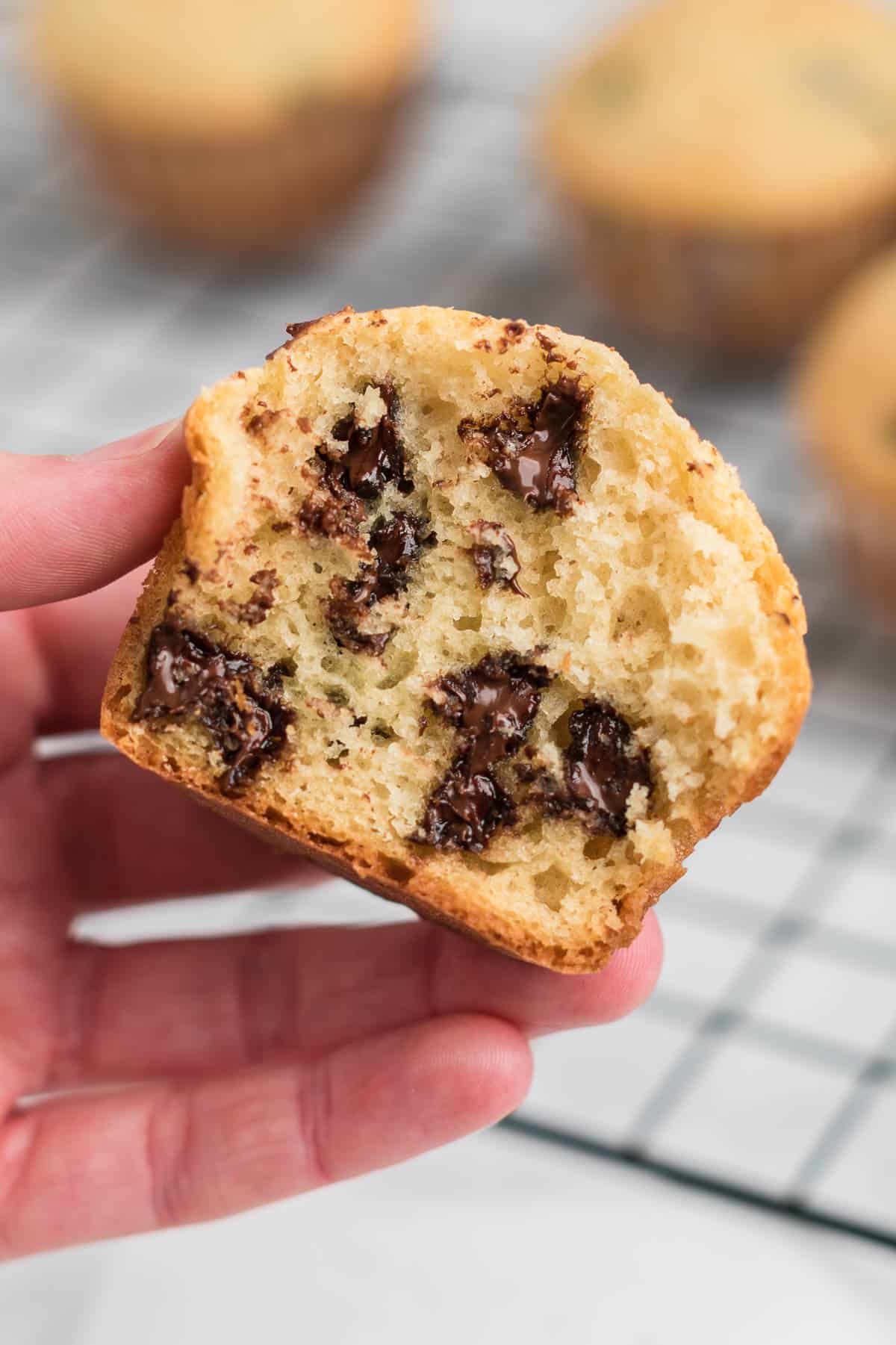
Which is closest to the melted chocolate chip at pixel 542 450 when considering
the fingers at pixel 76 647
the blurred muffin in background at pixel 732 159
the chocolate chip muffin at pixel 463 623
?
→ the chocolate chip muffin at pixel 463 623

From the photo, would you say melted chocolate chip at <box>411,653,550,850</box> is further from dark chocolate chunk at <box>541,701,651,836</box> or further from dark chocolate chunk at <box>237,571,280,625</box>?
dark chocolate chunk at <box>237,571,280,625</box>

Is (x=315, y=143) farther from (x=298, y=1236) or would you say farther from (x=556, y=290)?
(x=298, y=1236)

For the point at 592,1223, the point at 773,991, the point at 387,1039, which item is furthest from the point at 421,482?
the point at 773,991

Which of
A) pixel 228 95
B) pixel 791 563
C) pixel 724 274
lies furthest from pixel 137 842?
pixel 228 95

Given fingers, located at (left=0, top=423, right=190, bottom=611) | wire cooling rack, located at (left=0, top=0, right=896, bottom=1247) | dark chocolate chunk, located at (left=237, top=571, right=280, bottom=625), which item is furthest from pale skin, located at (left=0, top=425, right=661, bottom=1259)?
wire cooling rack, located at (left=0, top=0, right=896, bottom=1247)

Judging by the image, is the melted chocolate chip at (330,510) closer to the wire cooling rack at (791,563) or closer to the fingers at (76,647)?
the fingers at (76,647)

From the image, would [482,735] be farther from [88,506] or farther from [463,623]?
[88,506]

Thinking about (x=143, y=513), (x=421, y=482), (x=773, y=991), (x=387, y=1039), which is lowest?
(x=387, y=1039)
